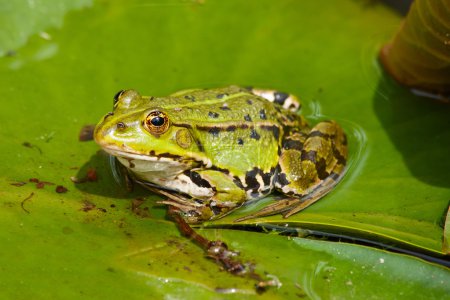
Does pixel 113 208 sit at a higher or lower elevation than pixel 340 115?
lower

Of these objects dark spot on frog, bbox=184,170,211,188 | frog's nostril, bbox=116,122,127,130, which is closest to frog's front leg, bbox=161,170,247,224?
dark spot on frog, bbox=184,170,211,188

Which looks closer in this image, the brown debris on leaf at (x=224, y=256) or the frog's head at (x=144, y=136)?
the brown debris on leaf at (x=224, y=256)

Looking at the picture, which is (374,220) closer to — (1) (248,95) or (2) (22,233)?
(1) (248,95)

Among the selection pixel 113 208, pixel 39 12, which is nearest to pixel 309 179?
pixel 113 208

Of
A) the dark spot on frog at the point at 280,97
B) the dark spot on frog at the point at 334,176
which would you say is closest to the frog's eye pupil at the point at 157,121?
the dark spot on frog at the point at 280,97

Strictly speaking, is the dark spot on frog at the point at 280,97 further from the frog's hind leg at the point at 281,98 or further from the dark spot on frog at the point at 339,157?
the dark spot on frog at the point at 339,157

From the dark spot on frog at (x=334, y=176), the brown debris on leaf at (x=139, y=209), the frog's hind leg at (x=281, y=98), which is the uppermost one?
the frog's hind leg at (x=281, y=98)

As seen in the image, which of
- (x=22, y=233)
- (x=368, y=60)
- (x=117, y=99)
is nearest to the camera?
(x=22, y=233)
